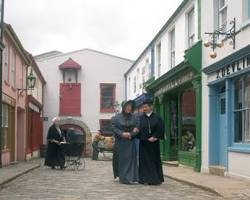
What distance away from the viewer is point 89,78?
44000 millimetres

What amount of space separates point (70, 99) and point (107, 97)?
2.60 meters

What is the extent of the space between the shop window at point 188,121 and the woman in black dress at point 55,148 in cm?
430

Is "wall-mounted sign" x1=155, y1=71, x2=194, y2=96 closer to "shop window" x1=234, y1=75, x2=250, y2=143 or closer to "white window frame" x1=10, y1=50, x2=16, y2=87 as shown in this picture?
"shop window" x1=234, y1=75, x2=250, y2=143

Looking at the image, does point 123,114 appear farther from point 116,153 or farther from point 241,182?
point 241,182

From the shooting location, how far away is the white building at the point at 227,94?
14688mm

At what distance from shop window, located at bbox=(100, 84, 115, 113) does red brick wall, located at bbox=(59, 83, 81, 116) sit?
1685mm


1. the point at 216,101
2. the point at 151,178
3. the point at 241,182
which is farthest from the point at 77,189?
the point at 216,101

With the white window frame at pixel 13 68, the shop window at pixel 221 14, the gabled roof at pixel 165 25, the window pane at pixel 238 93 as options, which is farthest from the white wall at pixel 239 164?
the white window frame at pixel 13 68

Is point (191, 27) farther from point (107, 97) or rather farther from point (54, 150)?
point (107, 97)

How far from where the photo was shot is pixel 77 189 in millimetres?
12883

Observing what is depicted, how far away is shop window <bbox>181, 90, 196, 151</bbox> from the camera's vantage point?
20938mm

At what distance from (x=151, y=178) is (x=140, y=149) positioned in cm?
72

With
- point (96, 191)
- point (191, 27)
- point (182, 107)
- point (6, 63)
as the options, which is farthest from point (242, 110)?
point (6, 63)

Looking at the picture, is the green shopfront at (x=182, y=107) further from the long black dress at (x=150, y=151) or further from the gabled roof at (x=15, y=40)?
the gabled roof at (x=15, y=40)
